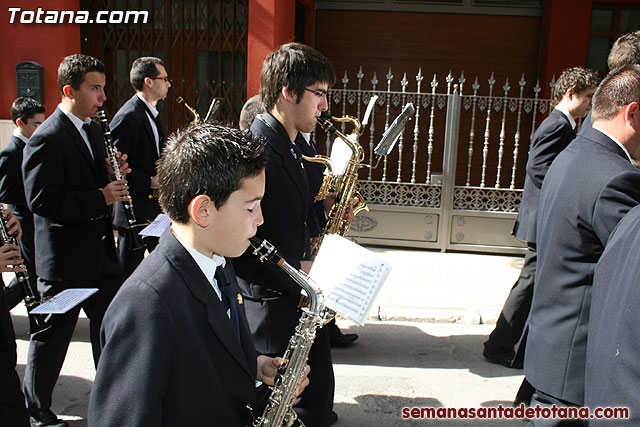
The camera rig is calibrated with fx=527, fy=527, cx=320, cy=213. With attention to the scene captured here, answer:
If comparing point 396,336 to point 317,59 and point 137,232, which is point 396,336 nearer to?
point 137,232

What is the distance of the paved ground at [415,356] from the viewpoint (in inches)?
145

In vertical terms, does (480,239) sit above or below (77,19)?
below

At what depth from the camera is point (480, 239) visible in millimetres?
6930

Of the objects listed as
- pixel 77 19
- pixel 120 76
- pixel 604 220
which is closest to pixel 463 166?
pixel 120 76

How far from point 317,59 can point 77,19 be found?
6.04 m

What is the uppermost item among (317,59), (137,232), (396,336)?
(317,59)

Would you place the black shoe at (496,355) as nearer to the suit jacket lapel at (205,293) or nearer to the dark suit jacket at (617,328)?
the dark suit jacket at (617,328)

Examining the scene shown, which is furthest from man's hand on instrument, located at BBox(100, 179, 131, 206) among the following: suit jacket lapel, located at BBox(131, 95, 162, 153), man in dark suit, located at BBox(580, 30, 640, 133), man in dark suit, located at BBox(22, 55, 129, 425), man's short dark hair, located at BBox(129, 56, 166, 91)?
man in dark suit, located at BBox(580, 30, 640, 133)

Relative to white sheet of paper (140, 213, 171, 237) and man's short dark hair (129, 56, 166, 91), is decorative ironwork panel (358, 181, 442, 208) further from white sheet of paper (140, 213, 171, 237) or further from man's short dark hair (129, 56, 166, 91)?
white sheet of paper (140, 213, 171, 237)

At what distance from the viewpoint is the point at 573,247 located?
7.53ft

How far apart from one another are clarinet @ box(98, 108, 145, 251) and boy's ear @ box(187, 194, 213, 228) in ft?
7.97

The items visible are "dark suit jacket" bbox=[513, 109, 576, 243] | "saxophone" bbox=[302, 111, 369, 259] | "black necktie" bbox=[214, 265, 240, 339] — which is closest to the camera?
"black necktie" bbox=[214, 265, 240, 339]

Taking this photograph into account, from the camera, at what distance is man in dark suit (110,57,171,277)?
455cm

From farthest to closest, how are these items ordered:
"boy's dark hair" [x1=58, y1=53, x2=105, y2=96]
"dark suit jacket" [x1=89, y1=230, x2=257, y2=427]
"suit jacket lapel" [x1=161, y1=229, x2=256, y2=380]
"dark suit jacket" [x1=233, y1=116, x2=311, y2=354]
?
"boy's dark hair" [x1=58, y1=53, x2=105, y2=96] < "dark suit jacket" [x1=233, y1=116, x2=311, y2=354] < "suit jacket lapel" [x1=161, y1=229, x2=256, y2=380] < "dark suit jacket" [x1=89, y1=230, x2=257, y2=427]
